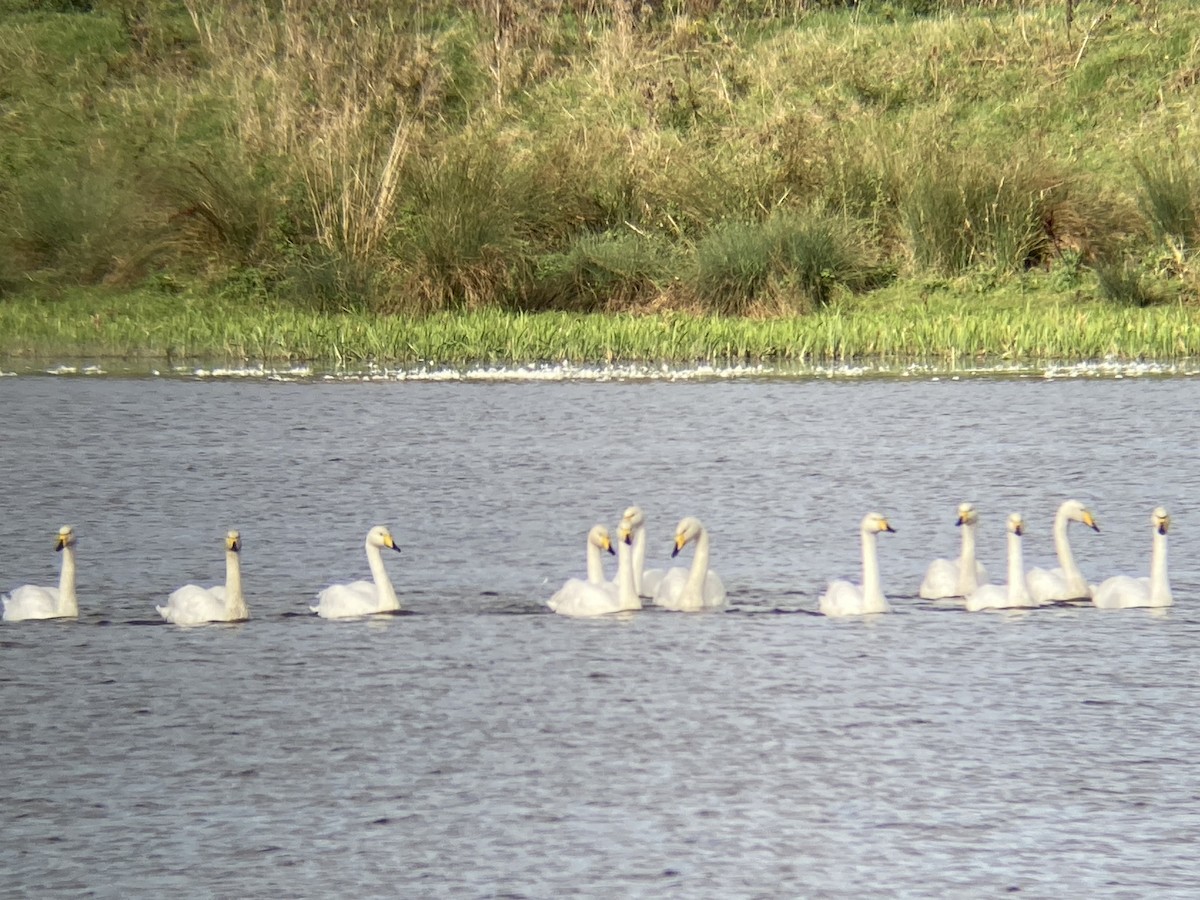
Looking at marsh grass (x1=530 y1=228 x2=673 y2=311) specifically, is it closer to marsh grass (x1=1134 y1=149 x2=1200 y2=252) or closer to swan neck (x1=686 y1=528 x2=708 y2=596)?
marsh grass (x1=1134 y1=149 x2=1200 y2=252)

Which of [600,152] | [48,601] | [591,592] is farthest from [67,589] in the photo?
[600,152]

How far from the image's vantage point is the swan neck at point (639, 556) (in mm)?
9711

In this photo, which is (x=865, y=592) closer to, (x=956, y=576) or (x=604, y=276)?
(x=956, y=576)

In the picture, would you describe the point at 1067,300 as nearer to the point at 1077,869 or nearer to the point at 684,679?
the point at 684,679

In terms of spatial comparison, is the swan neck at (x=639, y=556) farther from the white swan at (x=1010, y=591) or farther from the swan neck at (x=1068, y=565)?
the swan neck at (x=1068, y=565)

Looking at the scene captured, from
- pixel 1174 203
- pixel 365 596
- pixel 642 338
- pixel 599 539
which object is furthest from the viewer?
pixel 1174 203

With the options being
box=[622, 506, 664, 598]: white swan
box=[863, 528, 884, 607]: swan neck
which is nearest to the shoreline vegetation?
box=[622, 506, 664, 598]: white swan

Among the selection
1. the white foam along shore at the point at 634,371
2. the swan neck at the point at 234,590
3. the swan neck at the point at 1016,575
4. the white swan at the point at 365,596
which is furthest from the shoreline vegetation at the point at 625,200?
the swan neck at the point at 234,590

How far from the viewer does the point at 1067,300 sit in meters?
21.0

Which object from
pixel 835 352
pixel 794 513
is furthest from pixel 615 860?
pixel 835 352

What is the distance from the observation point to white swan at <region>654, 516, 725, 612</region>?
9172 mm

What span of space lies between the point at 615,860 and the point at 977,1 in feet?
96.0

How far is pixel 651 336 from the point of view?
19.1m

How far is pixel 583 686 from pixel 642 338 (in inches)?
448
